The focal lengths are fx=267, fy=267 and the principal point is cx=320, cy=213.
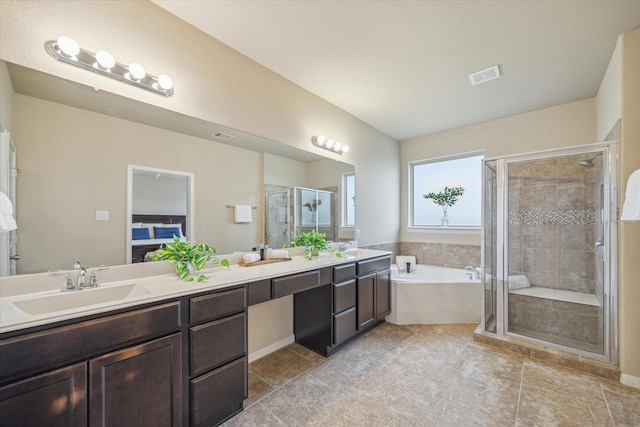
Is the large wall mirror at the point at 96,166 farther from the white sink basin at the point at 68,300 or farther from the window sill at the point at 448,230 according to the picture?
the window sill at the point at 448,230

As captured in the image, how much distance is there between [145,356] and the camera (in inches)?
49.9

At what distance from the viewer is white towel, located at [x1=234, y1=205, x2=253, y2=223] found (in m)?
2.22

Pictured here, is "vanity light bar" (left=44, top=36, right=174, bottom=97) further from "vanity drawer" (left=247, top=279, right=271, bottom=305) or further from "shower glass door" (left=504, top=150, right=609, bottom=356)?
"shower glass door" (left=504, top=150, right=609, bottom=356)

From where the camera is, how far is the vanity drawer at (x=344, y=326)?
7.86 ft

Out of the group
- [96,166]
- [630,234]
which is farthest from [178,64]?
[630,234]

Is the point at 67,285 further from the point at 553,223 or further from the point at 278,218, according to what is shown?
the point at 553,223

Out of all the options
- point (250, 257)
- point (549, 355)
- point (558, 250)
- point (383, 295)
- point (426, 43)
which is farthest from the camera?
point (383, 295)

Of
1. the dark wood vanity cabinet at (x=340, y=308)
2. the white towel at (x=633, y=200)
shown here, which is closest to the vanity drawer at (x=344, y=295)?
the dark wood vanity cabinet at (x=340, y=308)

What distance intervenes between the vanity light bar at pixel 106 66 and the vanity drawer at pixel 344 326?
2.22 m

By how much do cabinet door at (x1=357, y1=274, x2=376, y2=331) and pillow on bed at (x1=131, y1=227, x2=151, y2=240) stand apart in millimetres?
1849

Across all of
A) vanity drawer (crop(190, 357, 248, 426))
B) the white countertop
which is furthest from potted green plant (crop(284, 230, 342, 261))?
vanity drawer (crop(190, 357, 248, 426))

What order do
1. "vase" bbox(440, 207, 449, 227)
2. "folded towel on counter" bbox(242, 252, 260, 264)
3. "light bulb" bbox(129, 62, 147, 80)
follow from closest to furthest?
"light bulb" bbox(129, 62, 147, 80) → "folded towel on counter" bbox(242, 252, 260, 264) → "vase" bbox(440, 207, 449, 227)

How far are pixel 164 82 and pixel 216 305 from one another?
4.78 ft

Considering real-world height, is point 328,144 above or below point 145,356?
above
